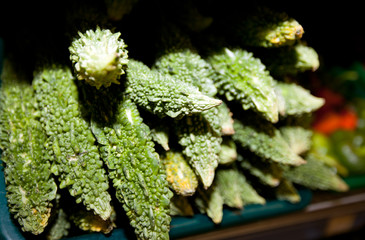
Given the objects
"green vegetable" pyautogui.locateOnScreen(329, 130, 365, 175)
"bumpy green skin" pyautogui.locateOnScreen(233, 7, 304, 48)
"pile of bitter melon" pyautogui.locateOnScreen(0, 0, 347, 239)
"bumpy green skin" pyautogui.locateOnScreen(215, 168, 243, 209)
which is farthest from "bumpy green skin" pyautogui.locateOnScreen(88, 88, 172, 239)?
"green vegetable" pyautogui.locateOnScreen(329, 130, 365, 175)

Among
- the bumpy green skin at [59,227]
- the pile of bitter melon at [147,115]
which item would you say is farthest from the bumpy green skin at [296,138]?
the bumpy green skin at [59,227]

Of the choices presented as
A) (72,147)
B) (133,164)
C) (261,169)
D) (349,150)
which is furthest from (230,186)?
(349,150)

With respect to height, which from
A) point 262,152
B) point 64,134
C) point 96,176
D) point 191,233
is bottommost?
point 191,233

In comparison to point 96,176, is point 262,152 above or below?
below

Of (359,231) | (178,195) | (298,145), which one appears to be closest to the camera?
(178,195)

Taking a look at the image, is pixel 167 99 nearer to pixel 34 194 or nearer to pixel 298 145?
pixel 34 194

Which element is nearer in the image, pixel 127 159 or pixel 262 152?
pixel 127 159

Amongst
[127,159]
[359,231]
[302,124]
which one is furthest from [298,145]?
[359,231]
